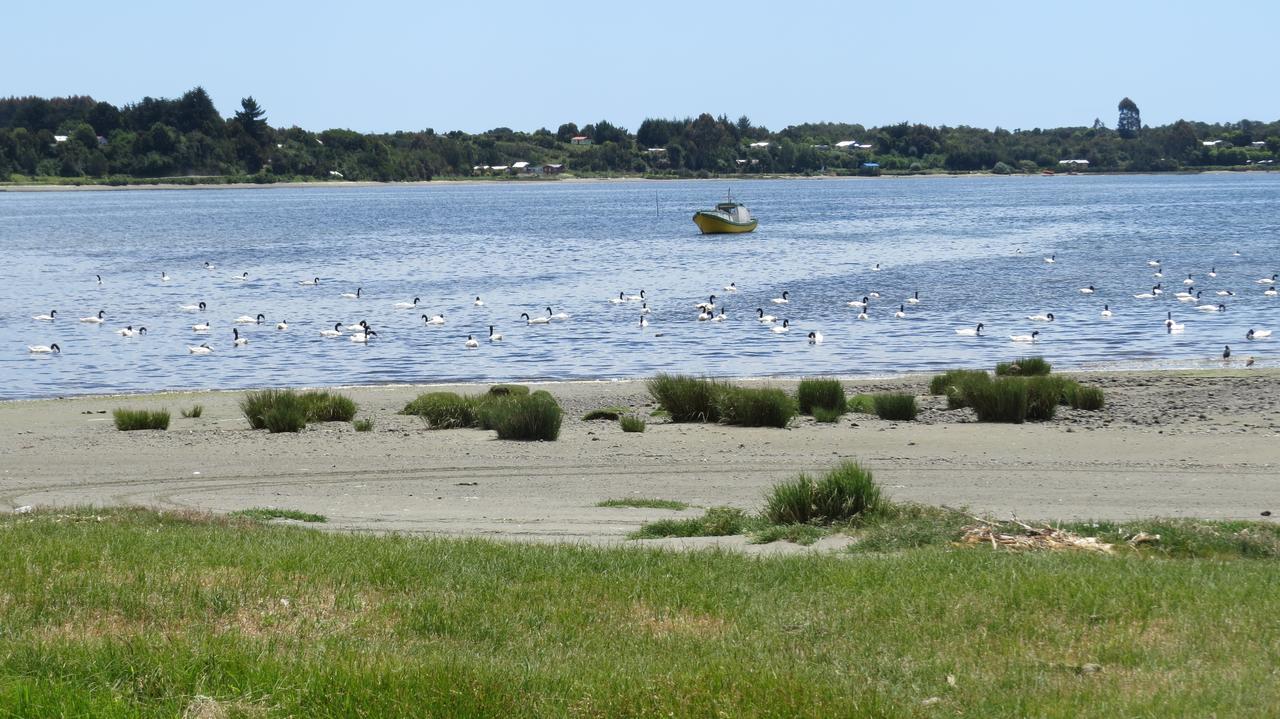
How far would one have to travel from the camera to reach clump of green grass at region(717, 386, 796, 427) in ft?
63.4

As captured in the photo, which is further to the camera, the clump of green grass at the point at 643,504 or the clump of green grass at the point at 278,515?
the clump of green grass at the point at 643,504

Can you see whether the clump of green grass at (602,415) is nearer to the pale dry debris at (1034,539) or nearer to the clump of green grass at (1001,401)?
the clump of green grass at (1001,401)

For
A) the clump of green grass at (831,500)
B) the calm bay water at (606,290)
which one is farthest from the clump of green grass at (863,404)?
the clump of green grass at (831,500)

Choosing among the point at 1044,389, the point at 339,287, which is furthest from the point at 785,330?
the point at 339,287

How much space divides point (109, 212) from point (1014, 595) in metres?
122

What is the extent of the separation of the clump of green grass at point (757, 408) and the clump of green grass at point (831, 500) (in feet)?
25.2

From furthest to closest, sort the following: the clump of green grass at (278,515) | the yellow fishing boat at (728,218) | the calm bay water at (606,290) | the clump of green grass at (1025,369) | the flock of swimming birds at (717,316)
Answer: the yellow fishing boat at (728,218)
the flock of swimming birds at (717,316)
the calm bay water at (606,290)
the clump of green grass at (1025,369)
the clump of green grass at (278,515)

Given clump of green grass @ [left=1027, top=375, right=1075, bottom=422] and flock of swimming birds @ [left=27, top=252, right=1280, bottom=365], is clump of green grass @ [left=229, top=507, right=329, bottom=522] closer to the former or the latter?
clump of green grass @ [left=1027, top=375, right=1075, bottom=422]

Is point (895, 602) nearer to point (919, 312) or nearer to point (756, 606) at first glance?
point (756, 606)

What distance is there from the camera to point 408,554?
9336 mm

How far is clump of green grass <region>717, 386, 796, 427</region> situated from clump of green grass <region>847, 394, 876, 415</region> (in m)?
1.38

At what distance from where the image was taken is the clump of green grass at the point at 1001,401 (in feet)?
64.2

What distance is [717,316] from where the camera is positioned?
39.5 meters

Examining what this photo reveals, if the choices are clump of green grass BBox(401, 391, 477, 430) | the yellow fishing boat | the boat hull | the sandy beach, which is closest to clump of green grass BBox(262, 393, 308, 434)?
the sandy beach
